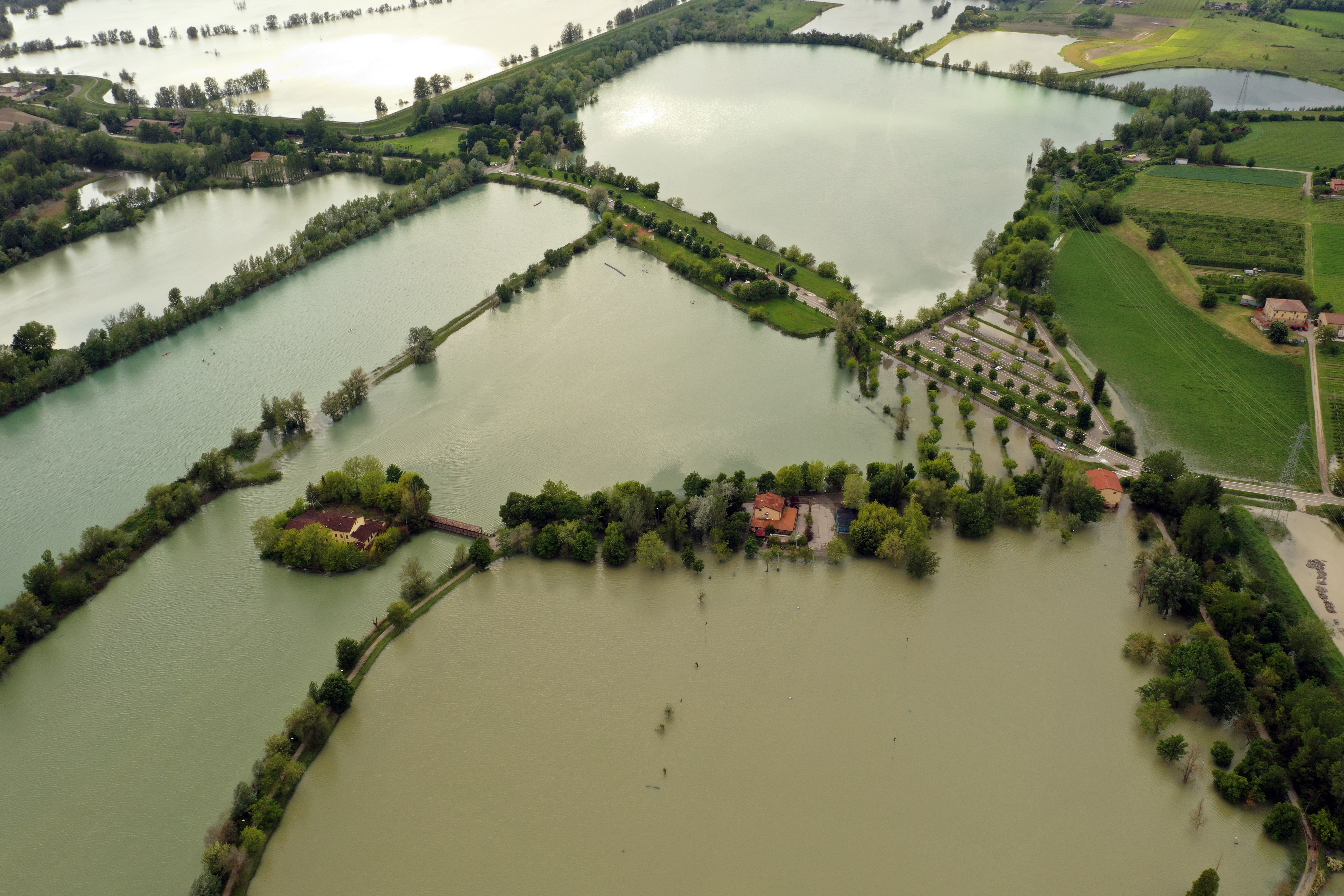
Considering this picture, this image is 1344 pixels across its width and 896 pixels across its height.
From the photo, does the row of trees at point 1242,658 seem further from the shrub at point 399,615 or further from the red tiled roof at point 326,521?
the red tiled roof at point 326,521

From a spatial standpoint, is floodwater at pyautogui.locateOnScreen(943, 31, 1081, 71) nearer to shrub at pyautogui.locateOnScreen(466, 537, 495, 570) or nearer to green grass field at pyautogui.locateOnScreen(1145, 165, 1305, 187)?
green grass field at pyautogui.locateOnScreen(1145, 165, 1305, 187)

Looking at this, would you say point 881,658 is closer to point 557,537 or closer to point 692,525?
point 692,525

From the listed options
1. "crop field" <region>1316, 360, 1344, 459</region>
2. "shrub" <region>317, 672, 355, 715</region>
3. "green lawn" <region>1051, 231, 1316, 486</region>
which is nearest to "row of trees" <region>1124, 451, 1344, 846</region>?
"green lawn" <region>1051, 231, 1316, 486</region>

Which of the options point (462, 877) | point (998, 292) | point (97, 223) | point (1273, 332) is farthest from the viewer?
point (97, 223)

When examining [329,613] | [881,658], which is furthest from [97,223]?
[881,658]

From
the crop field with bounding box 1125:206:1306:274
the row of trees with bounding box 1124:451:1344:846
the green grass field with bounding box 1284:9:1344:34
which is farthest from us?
the green grass field with bounding box 1284:9:1344:34

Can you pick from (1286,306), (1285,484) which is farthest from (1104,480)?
(1286,306)

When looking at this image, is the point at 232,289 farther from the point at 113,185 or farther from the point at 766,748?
the point at 766,748
